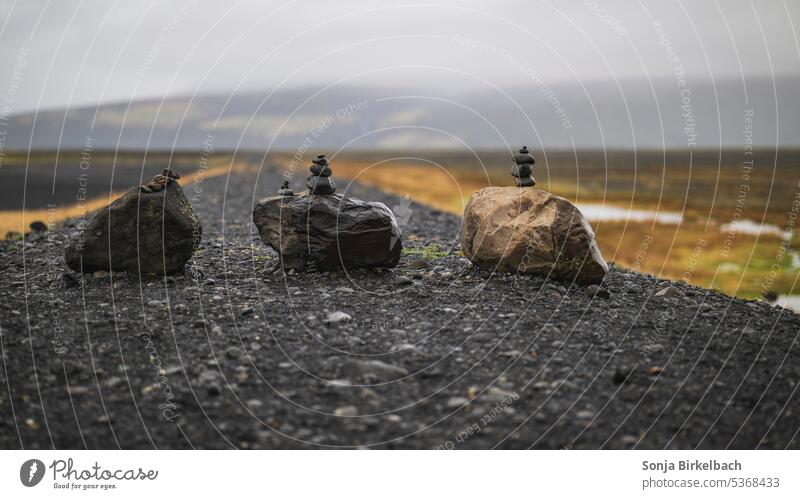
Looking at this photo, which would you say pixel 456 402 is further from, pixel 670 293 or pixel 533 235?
pixel 670 293

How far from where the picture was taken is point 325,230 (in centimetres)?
1229

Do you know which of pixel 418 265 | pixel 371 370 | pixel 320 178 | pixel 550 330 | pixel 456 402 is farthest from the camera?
pixel 418 265

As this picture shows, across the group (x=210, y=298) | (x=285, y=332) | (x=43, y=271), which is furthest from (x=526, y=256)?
(x=43, y=271)

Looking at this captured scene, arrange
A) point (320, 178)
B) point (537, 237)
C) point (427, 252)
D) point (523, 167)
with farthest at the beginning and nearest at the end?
point (427, 252), point (523, 167), point (320, 178), point (537, 237)

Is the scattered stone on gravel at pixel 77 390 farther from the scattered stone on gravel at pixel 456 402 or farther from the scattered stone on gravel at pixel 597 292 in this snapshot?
the scattered stone on gravel at pixel 597 292

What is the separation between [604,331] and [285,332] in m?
5.11

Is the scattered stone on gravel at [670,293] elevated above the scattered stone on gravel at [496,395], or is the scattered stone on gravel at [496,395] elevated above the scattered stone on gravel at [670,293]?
the scattered stone on gravel at [670,293]

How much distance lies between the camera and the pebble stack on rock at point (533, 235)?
11906 millimetres

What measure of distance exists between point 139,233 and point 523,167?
7.62m

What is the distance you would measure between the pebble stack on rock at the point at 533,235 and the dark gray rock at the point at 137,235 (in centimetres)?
591

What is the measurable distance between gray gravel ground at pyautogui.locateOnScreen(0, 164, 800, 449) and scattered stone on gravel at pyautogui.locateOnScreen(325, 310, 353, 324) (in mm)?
34

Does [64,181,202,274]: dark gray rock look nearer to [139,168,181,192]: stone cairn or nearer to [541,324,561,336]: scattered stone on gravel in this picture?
[139,168,181,192]: stone cairn

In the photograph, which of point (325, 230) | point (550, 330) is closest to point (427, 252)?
point (325, 230)

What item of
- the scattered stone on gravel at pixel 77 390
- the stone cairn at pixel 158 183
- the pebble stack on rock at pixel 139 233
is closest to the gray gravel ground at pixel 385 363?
the scattered stone on gravel at pixel 77 390
